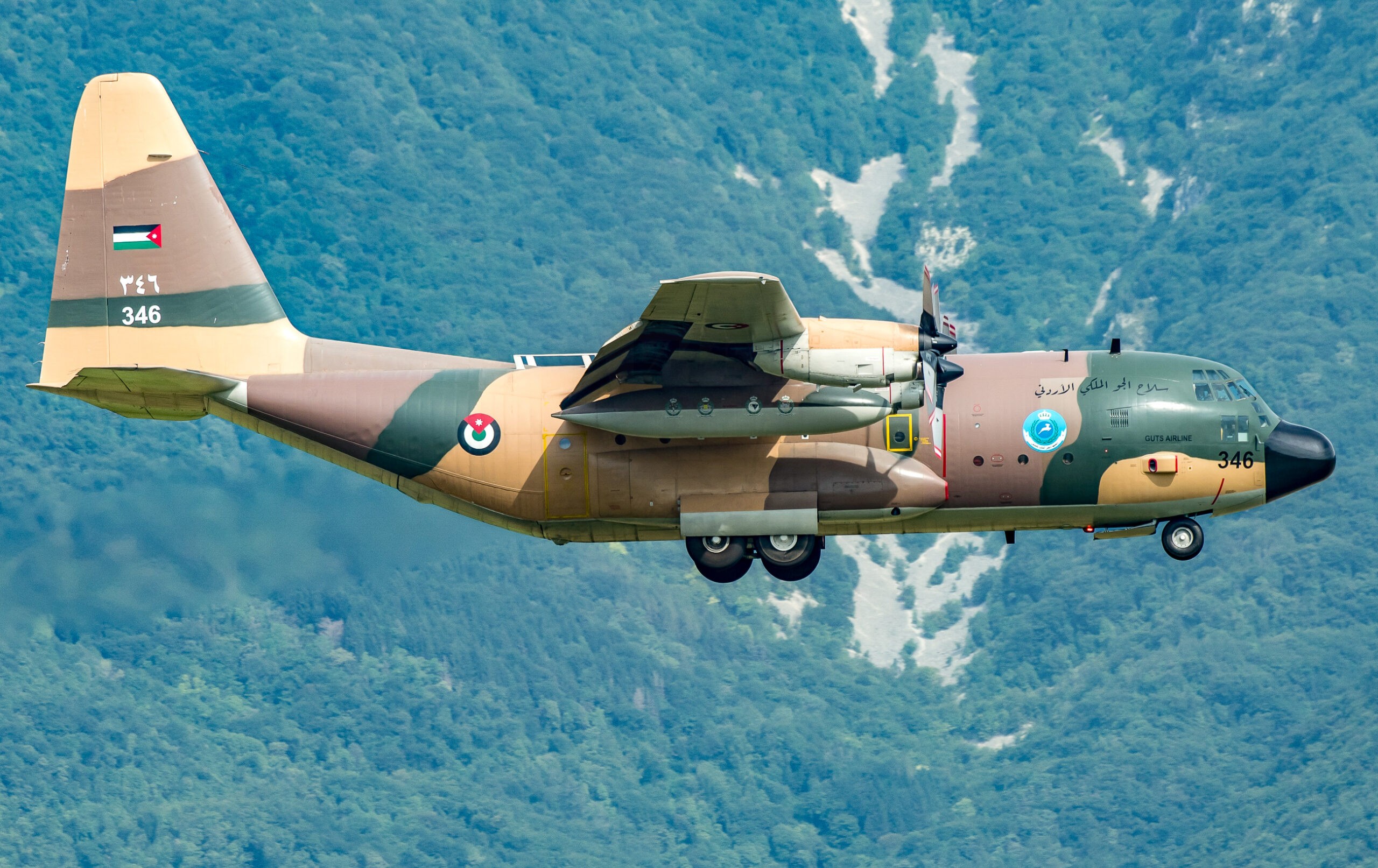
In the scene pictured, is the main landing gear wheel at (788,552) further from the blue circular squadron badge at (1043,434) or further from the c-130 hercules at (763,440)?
the blue circular squadron badge at (1043,434)

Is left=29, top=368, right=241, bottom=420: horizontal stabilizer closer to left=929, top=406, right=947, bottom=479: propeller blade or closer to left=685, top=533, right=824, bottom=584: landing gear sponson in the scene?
left=685, top=533, right=824, bottom=584: landing gear sponson

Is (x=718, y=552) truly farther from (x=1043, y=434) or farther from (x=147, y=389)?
(x=147, y=389)

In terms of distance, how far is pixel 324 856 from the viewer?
129 meters

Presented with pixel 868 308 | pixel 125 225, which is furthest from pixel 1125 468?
pixel 868 308

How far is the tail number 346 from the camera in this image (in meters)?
41.4

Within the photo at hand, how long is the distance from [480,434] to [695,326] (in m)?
5.28

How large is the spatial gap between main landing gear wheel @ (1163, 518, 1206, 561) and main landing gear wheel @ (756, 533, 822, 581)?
665 centimetres

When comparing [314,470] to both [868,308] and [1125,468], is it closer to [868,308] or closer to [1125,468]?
[1125,468]

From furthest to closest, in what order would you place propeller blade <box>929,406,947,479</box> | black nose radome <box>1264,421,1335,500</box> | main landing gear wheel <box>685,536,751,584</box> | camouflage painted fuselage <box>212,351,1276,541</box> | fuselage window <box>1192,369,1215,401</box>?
fuselage window <box>1192,369,1215,401</box> < black nose radome <box>1264,421,1335,500</box> < main landing gear wheel <box>685,536,751,584</box> < camouflage painted fuselage <box>212,351,1276,541</box> < propeller blade <box>929,406,947,479</box>

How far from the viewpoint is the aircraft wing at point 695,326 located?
3478 cm

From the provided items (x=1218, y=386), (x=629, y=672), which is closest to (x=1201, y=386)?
(x=1218, y=386)

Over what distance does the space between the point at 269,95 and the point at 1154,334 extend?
78.4 meters

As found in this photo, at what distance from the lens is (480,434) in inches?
1555

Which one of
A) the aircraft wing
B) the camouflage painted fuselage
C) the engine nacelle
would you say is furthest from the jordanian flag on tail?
the engine nacelle
